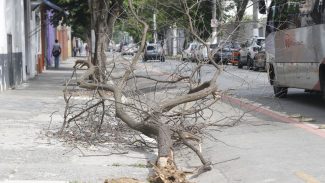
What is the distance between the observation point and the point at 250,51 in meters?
33.8

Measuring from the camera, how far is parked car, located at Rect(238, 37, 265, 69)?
32969 mm

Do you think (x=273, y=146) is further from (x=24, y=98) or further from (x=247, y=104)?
(x=24, y=98)

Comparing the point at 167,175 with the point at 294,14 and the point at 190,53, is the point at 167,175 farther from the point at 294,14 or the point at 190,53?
the point at 294,14

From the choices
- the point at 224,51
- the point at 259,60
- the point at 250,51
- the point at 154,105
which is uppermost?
the point at 224,51

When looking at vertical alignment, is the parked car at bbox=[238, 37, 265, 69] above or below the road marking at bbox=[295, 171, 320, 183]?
above

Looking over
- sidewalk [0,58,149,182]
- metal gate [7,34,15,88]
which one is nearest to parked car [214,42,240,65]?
sidewalk [0,58,149,182]

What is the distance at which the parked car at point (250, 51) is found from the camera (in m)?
33.0

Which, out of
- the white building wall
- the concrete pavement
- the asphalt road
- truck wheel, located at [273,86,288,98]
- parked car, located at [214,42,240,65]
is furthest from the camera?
the white building wall

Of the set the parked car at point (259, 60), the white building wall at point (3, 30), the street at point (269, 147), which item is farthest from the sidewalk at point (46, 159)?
the parked car at point (259, 60)

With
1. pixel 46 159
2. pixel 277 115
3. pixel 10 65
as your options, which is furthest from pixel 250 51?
pixel 46 159

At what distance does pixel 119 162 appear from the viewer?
8.77 metres

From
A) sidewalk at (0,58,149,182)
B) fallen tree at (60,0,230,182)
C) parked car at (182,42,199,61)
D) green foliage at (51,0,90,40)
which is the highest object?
green foliage at (51,0,90,40)

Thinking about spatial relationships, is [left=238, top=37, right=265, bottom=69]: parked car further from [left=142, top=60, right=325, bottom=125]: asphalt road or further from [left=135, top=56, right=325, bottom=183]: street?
[left=135, top=56, right=325, bottom=183]: street

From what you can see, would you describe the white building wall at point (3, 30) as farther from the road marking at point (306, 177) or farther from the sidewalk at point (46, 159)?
the road marking at point (306, 177)
